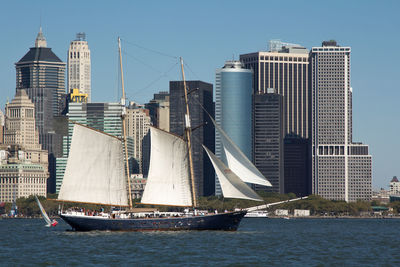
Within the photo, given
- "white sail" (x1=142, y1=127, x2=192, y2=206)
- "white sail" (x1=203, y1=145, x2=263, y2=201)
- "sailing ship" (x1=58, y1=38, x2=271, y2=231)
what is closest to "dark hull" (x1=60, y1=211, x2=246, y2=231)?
"sailing ship" (x1=58, y1=38, x2=271, y2=231)

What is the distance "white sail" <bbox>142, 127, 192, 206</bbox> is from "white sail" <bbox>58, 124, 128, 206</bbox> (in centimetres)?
548

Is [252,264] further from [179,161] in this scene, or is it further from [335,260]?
[179,161]

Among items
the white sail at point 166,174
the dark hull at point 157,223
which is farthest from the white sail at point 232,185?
the white sail at point 166,174

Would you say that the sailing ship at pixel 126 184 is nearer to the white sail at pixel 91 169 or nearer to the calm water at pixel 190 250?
the white sail at pixel 91 169

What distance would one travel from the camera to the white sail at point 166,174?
130m

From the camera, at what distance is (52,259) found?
93688 millimetres

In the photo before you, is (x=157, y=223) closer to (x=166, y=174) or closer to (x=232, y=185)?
(x=166, y=174)

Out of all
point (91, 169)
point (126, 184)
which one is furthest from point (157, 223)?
point (91, 169)

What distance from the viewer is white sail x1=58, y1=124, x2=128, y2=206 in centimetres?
13138

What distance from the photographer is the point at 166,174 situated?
130125 mm

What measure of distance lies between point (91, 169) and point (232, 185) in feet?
67.5

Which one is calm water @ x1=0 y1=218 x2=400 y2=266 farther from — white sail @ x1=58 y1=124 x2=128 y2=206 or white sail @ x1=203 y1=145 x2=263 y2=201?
white sail @ x1=58 y1=124 x2=128 y2=206

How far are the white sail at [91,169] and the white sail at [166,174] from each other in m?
5.48

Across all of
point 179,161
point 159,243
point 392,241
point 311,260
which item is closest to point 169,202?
point 179,161
